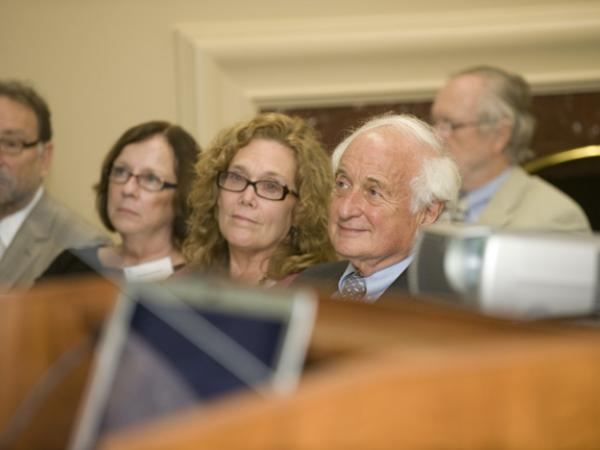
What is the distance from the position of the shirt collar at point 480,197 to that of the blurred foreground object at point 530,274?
301 cm

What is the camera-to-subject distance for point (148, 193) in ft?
12.5

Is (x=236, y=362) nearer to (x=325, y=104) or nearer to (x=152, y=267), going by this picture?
(x=152, y=267)

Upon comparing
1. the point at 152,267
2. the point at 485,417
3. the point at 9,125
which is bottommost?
the point at 152,267

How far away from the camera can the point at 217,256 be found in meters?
3.65

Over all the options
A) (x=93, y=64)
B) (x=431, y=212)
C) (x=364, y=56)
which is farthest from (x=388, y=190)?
(x=93, y=64)

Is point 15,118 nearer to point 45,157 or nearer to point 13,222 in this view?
point 45,157

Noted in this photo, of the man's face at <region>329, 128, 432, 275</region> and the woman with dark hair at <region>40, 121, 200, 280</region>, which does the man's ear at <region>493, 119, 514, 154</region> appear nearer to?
the woman with dark hair at <region>40, 121, 200, 280</region>

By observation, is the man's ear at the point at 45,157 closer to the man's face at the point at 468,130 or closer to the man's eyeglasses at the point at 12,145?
the man's eyeglasses at the point at 12,145

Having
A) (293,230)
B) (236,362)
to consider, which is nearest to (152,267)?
(293,230)

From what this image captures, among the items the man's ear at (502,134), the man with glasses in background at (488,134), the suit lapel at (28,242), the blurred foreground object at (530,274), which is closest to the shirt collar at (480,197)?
the man with glasses in background at (488,134)

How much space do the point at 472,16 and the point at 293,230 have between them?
65.5 inches

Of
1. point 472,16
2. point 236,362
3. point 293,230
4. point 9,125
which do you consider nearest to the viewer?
point 236,362

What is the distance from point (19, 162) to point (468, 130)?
154cm

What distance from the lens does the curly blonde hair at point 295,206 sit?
11.5ft
